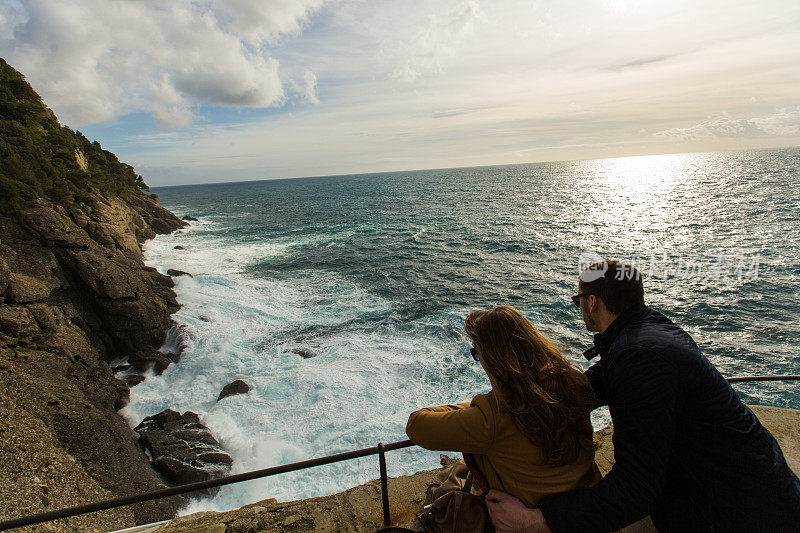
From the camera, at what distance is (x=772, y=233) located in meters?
35.1

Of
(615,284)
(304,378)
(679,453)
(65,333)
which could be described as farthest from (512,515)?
(65,333)

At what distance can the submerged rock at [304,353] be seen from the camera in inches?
627

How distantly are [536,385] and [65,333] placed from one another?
1676 cm

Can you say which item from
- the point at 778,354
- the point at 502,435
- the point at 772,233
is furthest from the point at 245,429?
the point at 772,233

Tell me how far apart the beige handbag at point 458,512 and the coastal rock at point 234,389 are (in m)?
12.4

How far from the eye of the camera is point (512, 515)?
2.31 metres

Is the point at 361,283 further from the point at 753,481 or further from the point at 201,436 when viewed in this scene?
the point at 753,481

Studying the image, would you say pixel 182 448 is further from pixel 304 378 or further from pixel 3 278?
pixel 3 278

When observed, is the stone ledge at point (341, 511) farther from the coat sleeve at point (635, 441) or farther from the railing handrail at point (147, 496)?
the coat sleeve at point (635, 441)

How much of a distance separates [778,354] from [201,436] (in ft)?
71.5

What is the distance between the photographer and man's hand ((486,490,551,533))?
7.29ft

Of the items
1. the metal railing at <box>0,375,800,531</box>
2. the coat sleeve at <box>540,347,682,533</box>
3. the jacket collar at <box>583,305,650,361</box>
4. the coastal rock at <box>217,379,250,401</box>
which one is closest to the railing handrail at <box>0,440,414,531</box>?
the metal railing at <box>0,375,800,531</box>

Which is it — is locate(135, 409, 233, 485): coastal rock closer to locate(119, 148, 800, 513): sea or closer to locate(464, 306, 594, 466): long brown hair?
locate(119, 148, 800, 513): sea

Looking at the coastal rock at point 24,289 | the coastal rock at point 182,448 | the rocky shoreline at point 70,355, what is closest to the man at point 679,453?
the rocky shoreline at point 70,355
